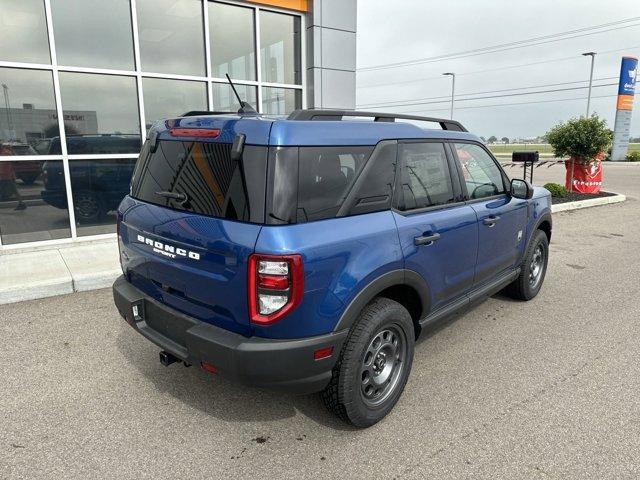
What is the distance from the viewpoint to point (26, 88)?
21.8ft

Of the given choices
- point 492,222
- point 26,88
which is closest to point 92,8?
point 26,88

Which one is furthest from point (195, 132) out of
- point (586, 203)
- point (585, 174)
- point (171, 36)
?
point (585, 174)

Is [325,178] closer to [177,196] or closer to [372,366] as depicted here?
[177,196]

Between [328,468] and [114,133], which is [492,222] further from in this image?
[114,133]

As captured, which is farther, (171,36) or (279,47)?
(279,47)

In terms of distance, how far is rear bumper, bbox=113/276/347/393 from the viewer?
7.52 feet

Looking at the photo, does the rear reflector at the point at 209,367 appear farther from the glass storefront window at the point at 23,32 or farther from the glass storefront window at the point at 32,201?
the glass storefront window at the point at 23,32

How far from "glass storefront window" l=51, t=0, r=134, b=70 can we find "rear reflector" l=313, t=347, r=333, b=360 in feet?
22.2

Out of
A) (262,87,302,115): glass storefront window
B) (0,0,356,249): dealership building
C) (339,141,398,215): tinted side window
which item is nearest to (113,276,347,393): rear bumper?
(339,141,398,215): tinted side window

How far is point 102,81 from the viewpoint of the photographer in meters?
7.21

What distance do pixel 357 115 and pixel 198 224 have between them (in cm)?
125

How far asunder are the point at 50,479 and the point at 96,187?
5794mm

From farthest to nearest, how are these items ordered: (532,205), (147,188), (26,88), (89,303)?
(26,88) → (89,303) → (532,205) → (147,188)

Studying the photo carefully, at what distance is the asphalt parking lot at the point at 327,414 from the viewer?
249 cm
